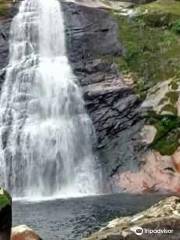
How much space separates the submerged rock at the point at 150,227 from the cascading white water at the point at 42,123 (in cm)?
2019

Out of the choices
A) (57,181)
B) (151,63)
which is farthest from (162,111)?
(57,181)

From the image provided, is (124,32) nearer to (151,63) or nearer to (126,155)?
(151,63)

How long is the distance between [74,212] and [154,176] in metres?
8.52

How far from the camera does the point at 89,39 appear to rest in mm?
38906

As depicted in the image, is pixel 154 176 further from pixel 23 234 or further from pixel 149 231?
pixel 149 231

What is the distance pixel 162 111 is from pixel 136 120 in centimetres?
157

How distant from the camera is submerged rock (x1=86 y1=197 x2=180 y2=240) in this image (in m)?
10.8

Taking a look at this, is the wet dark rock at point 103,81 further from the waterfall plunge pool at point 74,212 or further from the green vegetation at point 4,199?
the green vegetation at point 4,199

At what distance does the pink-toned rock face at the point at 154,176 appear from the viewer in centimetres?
3167

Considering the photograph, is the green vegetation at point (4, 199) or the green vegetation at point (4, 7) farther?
the green vegetation at point (4, 7)

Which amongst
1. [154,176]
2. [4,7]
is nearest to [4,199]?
[154,176]

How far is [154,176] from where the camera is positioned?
32.2 meters

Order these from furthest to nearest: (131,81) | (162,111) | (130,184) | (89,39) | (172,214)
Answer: (89,39)
(131,81)
(162,111)
(130,184)
(172,214)

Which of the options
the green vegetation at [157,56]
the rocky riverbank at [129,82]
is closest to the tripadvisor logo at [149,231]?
the rocky riverbank at [129,82]
